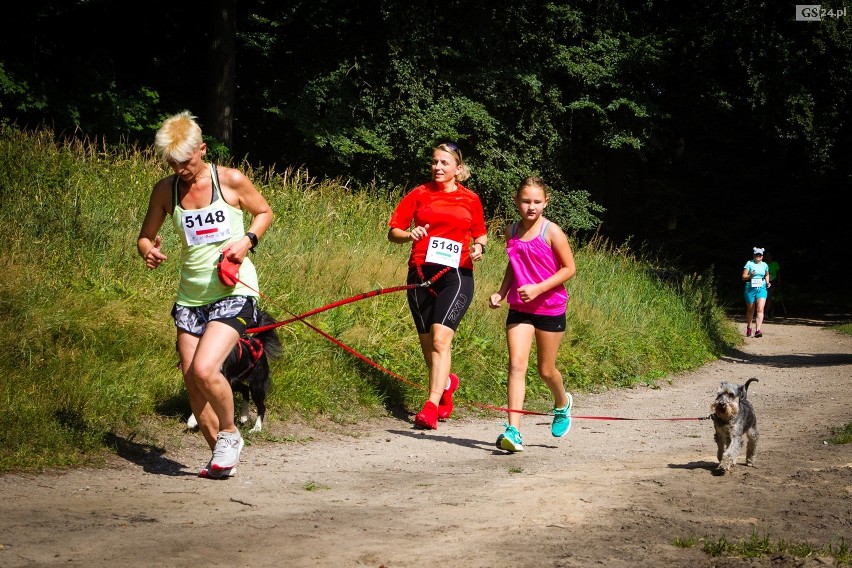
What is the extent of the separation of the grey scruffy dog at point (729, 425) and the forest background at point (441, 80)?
50.5 feet

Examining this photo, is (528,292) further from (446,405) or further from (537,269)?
(446,405)

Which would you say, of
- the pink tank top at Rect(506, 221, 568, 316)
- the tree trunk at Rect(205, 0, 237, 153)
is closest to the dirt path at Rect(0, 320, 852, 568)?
the pink tank top at Rect(506, 221, 568, 316)

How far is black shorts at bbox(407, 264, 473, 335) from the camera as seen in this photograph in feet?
29.0

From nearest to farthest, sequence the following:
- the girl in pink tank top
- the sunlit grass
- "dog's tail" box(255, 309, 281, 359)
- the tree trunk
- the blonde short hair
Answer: the sunlit grass, the blonde short hair, the girl in pink tank top, "dog's tail" box(255, 309, 281, 359), the tree trunk

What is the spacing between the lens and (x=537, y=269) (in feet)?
25.6

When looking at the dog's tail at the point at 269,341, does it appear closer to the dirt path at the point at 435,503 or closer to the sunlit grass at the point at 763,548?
the dirt path at the point at 435,503

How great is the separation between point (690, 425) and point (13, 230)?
7.16 m

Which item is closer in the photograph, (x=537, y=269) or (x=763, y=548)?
(x=763, y=548)

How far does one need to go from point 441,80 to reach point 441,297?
59.3 ft

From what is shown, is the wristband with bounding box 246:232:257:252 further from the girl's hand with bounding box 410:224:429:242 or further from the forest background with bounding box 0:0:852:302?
the forest background with bounding box 0:0:852:302

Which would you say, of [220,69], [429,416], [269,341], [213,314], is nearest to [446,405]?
[429,416]

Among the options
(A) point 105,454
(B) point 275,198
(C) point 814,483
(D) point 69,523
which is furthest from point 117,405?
(B) point 275,198

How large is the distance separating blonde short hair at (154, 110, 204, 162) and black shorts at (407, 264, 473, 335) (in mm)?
3346

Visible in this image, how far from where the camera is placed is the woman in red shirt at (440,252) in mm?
8805
